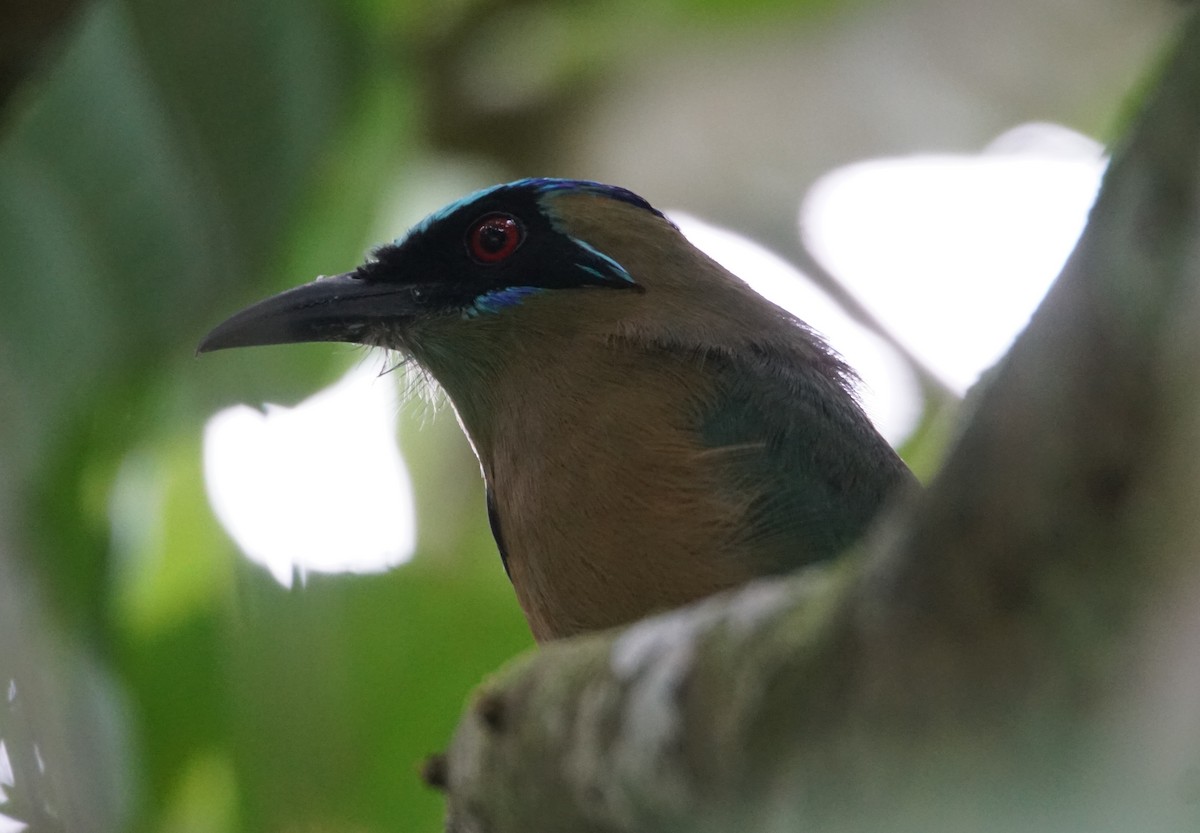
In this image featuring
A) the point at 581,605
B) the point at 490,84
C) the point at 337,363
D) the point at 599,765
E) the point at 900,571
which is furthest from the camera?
the point at 490,84

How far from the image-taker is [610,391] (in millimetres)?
4176

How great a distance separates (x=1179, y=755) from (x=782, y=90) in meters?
6.40

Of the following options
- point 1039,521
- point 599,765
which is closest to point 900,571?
point 1039,521

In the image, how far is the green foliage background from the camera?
4.61 m

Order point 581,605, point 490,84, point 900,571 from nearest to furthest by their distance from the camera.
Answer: point 900,571 < point 581,605 < point 490,84

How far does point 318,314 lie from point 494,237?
0.59m

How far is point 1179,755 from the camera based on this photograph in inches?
61.8

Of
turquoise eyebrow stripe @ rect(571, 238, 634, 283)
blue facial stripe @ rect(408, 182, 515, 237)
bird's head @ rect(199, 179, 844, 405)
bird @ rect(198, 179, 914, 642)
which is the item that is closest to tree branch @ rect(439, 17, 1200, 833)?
bird @ rect(198, 179, 914, 642)

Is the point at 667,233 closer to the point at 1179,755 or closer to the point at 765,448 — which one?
the point at 765,448

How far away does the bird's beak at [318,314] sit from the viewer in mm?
4820

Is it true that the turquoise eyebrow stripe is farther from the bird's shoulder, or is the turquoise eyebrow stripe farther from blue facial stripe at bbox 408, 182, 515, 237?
the bird's shoulder

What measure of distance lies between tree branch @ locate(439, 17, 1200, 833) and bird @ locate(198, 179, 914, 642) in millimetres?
1785

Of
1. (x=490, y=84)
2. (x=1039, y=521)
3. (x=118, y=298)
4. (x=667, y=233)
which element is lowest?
(x=1039, y=521)

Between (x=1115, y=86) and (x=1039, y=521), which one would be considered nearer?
(x=1039, y=521)
